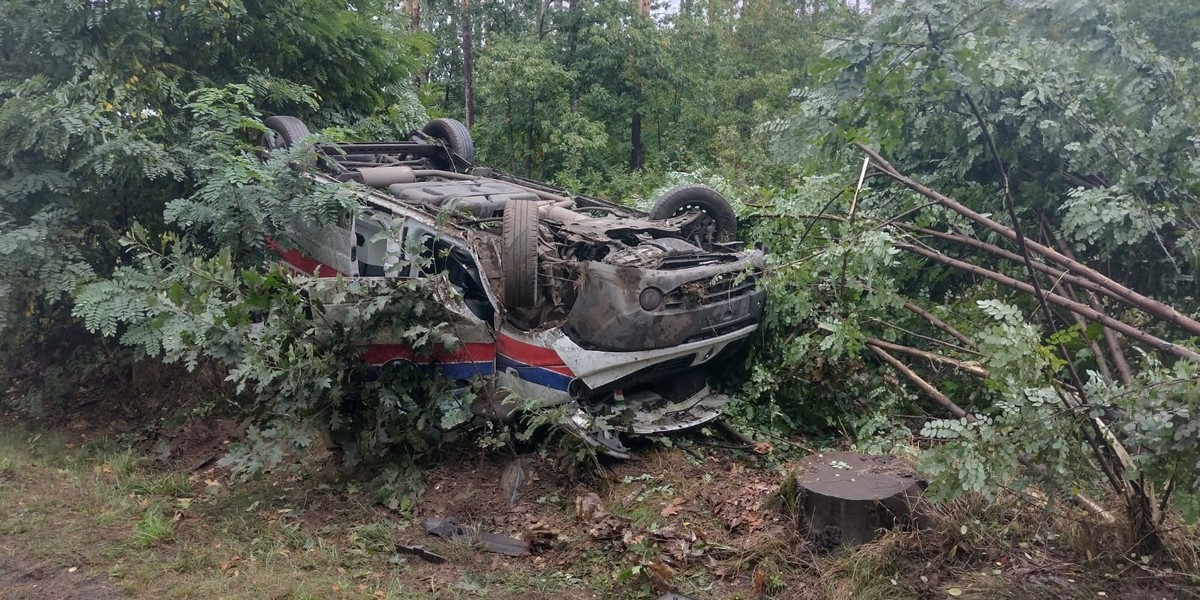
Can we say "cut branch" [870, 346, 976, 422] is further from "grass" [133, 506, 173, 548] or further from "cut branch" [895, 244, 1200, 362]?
"grass" [133, 506, 173, 548]

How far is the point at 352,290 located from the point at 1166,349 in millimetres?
4267

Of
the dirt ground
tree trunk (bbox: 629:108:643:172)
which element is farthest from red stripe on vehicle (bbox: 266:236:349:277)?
tree trunk (bbox: 629:108:643:172)

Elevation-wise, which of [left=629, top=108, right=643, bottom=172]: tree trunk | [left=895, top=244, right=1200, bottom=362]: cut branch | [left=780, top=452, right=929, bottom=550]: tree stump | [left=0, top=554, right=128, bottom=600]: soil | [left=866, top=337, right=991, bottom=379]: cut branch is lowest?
[left=0, top=554, right=128, bottom=600]: soil

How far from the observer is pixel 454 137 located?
841cm

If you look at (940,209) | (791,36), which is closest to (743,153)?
(791,36)

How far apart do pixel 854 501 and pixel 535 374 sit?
225 cm

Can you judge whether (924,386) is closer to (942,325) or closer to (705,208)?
(942,325)

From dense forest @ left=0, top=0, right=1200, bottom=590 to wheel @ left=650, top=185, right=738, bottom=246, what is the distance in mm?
436

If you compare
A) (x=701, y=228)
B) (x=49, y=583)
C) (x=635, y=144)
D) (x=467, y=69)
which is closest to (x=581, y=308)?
(x=701, y=228)

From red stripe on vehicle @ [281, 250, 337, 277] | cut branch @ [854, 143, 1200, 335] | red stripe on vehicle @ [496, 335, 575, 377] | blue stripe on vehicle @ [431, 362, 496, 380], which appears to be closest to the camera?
cut branch @ [854, 143, 1200, 335]

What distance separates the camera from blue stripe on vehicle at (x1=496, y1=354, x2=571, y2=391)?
5621 millimetres

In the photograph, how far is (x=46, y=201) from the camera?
22.2 feet

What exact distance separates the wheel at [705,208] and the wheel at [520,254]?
1.58 m

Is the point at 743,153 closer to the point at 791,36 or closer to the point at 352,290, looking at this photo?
the point at 791,36
